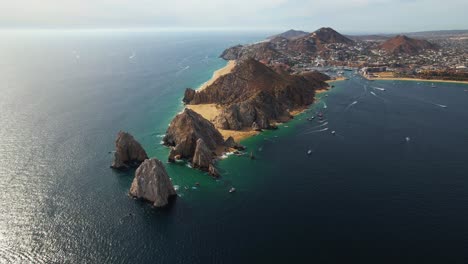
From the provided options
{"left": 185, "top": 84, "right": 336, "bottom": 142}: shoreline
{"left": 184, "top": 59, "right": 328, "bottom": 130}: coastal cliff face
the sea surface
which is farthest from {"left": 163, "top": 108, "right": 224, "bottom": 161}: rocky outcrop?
{"left": 184, "top": 59, "right": 328, "bottom": 130}: coastal cliff face

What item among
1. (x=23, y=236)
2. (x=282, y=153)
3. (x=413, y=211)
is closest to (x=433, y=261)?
(x=413, y=211)

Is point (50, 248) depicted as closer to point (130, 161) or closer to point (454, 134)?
point (130, 161)

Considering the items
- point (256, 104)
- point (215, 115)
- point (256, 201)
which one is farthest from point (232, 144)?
point (215, 115)

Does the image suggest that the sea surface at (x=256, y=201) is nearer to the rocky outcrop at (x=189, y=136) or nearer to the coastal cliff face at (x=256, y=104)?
the rocky outcrop at (x=189, y=136)

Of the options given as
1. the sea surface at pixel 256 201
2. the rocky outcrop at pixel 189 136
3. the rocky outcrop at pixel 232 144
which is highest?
the rocky outcrop at pixel 189 136

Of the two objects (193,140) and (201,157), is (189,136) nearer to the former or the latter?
(193,140)

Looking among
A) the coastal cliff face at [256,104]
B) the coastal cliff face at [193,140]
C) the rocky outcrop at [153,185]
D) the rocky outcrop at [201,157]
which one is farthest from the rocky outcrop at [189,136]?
the rocky outcrop at [153,185]

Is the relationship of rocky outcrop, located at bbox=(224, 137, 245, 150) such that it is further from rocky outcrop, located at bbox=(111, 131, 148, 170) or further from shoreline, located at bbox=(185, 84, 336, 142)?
rocky outcrop, located at bbox=(111, 131, 148, 170)
